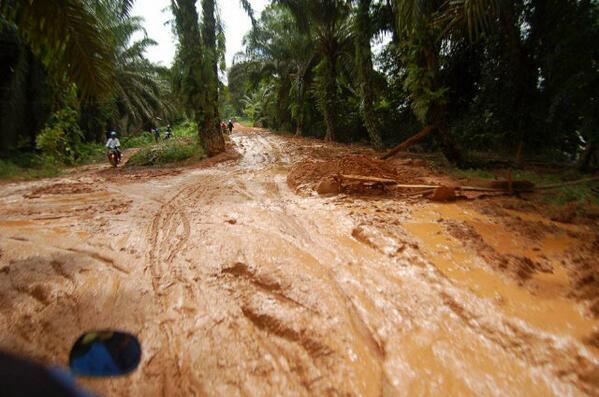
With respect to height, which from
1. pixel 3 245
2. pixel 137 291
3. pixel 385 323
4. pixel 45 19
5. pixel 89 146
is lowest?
pixel 89 146

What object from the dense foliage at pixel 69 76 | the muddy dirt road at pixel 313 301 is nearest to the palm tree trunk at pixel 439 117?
the muddy dirt road at pixel 313 301

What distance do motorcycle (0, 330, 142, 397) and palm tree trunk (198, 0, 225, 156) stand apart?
971 cm

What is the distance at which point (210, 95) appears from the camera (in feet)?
33.8

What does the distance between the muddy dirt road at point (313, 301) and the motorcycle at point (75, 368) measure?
0.29 metres

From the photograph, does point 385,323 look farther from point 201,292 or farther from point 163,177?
point 163,177

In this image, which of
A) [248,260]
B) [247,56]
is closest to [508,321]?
[248,260]

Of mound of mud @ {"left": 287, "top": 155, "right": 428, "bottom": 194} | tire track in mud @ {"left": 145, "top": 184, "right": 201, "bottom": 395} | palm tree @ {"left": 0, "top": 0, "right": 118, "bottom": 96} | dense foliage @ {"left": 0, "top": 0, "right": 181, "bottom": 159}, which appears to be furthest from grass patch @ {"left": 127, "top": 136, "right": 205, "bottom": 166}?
palm tree @ {"left": 0, "top": 0, "right": 118, "bottom": 96}

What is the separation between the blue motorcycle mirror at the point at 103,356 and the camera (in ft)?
3.79

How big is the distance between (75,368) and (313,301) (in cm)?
134

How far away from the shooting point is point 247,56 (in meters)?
19.2

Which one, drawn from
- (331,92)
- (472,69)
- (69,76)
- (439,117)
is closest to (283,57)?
(331,92)

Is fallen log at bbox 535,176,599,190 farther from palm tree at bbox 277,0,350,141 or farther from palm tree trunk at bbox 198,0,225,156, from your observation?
palm tree at bbox 277,0,350,141

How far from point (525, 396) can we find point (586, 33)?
8.19 m

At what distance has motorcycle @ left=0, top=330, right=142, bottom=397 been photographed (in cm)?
76
